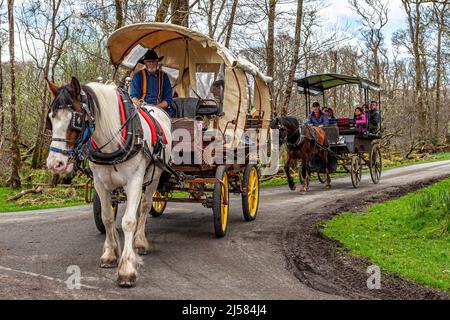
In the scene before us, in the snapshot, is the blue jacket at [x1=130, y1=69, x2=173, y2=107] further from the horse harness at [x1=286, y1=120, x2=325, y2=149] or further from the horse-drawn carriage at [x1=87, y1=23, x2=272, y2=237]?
the horse harness at [x1=286, y1=120, x2=325, y2=149]

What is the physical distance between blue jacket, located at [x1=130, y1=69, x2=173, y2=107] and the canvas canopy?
84 centimetres

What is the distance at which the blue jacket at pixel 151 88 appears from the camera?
7184 millimetres

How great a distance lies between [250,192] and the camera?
29.1ft

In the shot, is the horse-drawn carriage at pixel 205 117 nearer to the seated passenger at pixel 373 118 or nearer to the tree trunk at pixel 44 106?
the seated passenger at pixel 373 118

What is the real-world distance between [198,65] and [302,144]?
5141 mm

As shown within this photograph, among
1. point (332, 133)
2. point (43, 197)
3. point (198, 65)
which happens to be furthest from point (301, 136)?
point (43, 197)

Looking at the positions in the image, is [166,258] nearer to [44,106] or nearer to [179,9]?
[179,9]

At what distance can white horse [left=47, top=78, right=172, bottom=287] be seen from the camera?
4570 mm

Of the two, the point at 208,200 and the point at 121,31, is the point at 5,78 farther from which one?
the point at 208,200

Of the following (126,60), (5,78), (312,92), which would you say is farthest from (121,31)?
(5,78)

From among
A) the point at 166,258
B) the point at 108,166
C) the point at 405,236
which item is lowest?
the point at 405,236
